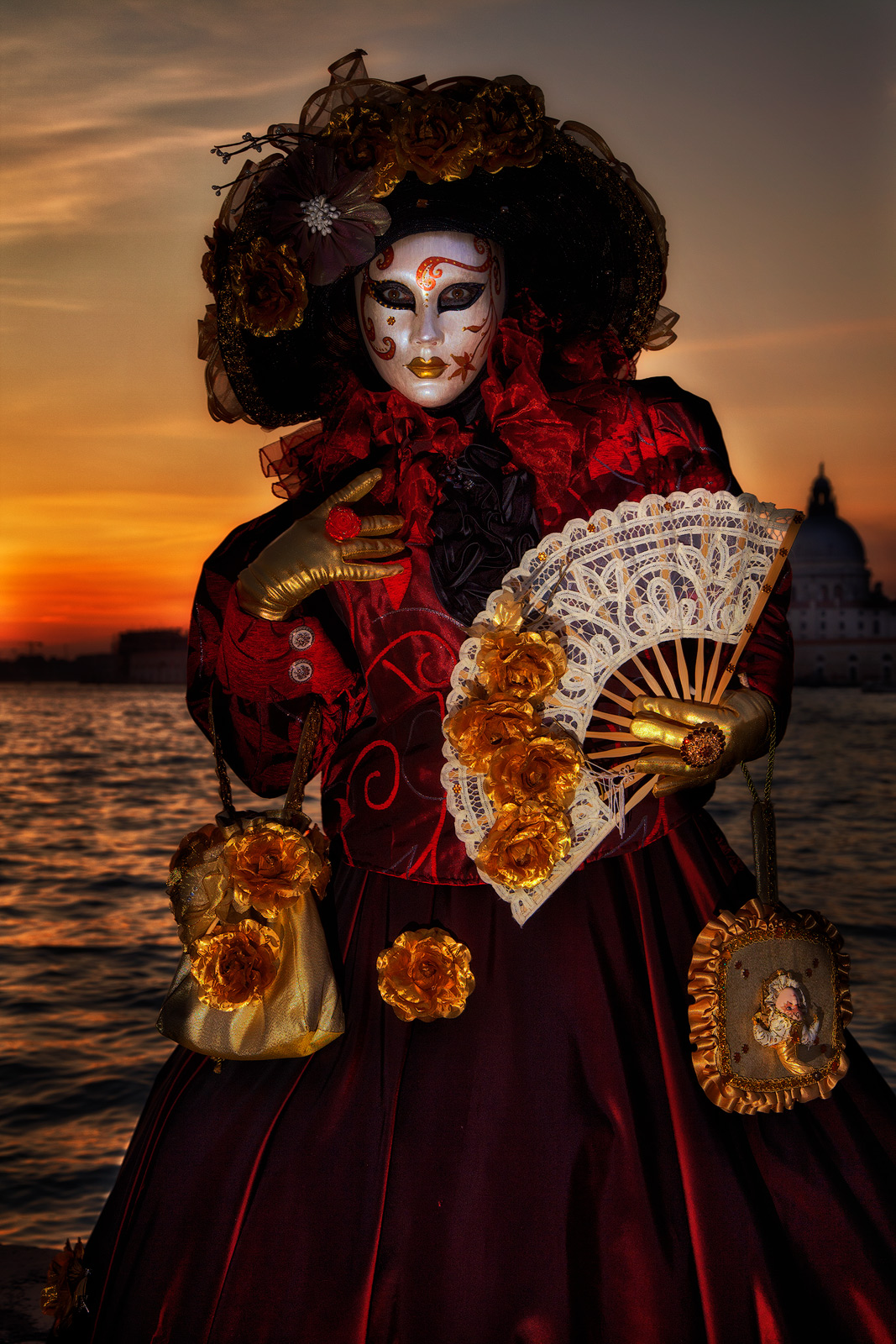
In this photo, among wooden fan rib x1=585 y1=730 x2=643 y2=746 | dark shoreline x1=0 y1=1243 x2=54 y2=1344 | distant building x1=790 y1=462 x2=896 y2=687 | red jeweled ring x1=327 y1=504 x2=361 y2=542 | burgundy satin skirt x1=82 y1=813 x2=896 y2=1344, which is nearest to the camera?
burgundy satin skirt x1=82 y1=813 x2=896 y2=1344

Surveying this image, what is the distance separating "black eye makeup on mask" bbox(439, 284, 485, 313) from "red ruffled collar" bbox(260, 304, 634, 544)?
88 mm

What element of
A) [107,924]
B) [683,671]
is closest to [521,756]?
[683,671]

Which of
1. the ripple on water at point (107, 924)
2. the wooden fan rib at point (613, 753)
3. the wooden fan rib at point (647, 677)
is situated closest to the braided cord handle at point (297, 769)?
the wooden fan rib at point (613, 753)

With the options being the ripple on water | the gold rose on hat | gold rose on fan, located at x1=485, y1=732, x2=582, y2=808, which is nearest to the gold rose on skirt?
gold rose on fan, located at x1=485, y1=732, x2=582, y2=808

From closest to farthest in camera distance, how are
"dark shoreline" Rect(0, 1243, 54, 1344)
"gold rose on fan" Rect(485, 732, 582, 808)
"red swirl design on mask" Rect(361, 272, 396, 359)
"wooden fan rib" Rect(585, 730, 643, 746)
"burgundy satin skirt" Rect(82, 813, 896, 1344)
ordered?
1. "burgundy satin skirt" Rect(82, 813, 896, 1344)
2. "gold rose on fan" Rect(485, 732, 582, 808)
3. "wooden fan rib" Rect(585, 730, 643, 746)
4. "red swirl design on mask" Rect(361, 272, 396, 359)
5. "dark shoreline" Rect(0, 1243, 54, 1344)

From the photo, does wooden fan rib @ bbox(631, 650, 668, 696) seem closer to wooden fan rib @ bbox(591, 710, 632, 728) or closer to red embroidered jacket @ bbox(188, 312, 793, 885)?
wooden fan rib @ bbox(591, 710, 632, 728)

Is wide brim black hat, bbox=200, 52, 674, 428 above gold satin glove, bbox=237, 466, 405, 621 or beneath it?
above

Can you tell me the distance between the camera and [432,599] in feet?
8.13

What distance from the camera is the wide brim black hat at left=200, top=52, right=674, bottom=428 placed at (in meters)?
2.54

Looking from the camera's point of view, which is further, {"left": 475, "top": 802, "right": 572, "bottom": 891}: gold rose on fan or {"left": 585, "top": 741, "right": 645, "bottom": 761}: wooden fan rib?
{"left": 585, "top": 741, "right": 645, "bottom": 761}: wooden fan rib

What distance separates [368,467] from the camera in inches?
105

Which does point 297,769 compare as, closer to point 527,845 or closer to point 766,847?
point 527,845

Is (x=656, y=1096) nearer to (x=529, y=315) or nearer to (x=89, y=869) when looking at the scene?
(x=529, y=315)

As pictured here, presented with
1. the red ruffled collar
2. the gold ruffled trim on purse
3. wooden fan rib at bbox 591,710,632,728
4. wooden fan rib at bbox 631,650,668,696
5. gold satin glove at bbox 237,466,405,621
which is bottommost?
the gold ruffled trim on purse
